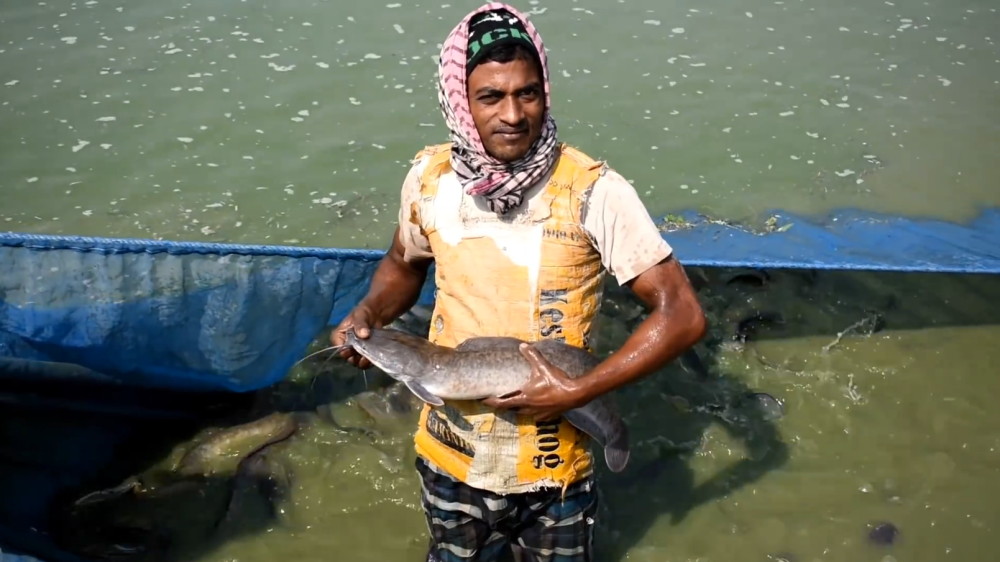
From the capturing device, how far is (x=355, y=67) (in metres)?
8.54

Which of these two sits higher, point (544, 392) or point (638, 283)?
point (638, 283)

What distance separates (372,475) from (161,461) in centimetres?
103

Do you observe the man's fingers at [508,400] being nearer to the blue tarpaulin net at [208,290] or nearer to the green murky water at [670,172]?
the blue tarpaulin net at [208,290]

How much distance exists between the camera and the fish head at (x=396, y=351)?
2.56 m

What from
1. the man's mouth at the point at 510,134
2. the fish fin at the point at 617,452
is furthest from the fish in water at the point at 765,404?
the man's mouth at the point at 510,134

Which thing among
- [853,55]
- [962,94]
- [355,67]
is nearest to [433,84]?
[355,67]

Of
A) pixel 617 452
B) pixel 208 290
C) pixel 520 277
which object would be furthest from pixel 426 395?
pixel 208 290

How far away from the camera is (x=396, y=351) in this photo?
8.51 ft

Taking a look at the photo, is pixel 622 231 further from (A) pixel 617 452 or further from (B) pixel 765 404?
(B) pixel 765 404

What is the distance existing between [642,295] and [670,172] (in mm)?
4441

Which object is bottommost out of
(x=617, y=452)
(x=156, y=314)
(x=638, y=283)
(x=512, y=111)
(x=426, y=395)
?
(x=156, y=314)

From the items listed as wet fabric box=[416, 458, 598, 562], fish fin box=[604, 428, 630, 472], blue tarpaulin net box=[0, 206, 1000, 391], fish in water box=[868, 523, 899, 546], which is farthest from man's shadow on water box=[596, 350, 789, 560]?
fish fin box=[604, 428, 630, 472]

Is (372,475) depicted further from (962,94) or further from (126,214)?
(962,94)

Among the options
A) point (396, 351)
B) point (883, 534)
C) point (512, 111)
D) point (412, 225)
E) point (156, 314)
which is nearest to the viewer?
point (512, 111)
